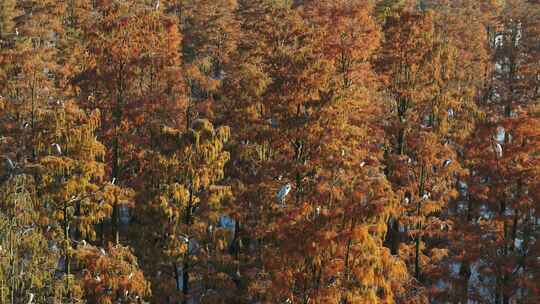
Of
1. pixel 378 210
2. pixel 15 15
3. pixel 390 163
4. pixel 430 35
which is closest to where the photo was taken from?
pixel 378 210

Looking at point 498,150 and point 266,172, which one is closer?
point 498,150

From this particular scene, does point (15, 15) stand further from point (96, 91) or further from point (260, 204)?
point (260, 204)

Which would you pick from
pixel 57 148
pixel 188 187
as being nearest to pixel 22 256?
pixel 57 148

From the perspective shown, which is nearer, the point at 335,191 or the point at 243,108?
the point at 335,191

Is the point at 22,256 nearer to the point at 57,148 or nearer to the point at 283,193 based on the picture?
the point at 57,148

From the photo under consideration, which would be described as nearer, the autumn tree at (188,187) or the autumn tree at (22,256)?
the autumn tree at (22,256)

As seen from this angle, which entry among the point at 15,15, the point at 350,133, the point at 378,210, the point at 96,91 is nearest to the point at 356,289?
the point at 378,210

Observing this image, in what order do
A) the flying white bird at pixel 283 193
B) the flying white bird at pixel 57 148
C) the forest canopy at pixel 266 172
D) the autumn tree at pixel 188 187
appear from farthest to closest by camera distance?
the autumn tree at pixel 188 187, the flying white bird at pixel 283 193, the flying white bird at pixel 57 148, the forest canopy at pixel 266 172

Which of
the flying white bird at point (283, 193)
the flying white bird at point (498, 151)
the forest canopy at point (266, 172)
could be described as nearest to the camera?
the forest canopy at point (266, 172)

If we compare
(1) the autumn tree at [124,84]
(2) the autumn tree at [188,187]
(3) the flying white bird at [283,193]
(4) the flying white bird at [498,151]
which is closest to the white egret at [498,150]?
(4) the flying white bird at [498,151]

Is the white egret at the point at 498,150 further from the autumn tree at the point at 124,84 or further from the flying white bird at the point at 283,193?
the autumn tree at the point at 124,84

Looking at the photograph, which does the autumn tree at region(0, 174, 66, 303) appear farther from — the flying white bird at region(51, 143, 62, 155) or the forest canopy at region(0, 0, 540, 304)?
the flying white bird at region(51, 143, 62, 155)
